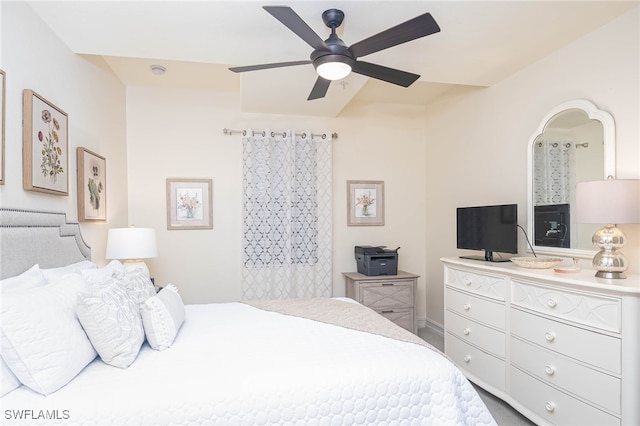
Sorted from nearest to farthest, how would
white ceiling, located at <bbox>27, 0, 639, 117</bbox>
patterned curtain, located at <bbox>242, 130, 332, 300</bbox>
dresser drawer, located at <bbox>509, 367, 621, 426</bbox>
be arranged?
1. dresser drawer, located at <bbox>509, 367, 621, 426</bbox>
2. white ceiling, located at <bbox>27, 0, 639, 117</bbox>
3. patterned curtain, located at <bbox>242, 130, 332, 300</bbox>

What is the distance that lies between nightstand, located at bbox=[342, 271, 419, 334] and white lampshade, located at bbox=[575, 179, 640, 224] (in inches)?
77.8

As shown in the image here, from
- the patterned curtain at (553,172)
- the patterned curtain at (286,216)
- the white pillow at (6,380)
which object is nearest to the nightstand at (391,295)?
the patterned curtain at (286,216)

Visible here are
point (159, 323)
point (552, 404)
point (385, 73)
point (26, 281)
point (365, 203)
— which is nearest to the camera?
point (26, 281)

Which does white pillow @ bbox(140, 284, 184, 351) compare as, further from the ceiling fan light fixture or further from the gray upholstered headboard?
the ceiling fan light fixture

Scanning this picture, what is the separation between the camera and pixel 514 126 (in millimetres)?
3023

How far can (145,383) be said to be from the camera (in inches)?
53.3

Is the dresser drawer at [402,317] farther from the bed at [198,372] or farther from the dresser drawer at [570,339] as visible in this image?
the bed at [198,372]

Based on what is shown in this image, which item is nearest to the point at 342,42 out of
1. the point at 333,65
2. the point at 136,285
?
the point at 333,65

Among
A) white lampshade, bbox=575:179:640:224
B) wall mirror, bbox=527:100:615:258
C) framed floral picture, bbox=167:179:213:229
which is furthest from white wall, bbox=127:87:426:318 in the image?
white lampshade, bbox=575:179:640:224

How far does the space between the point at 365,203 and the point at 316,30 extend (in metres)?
2.32

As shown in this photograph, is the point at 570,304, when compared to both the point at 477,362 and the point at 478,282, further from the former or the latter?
the point at 477,362

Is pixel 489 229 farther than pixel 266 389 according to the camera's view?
Yes

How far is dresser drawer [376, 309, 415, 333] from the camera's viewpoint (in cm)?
376

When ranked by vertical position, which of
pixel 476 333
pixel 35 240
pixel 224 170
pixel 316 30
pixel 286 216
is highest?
pixel 316 30
